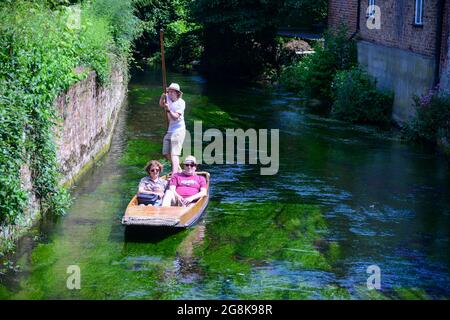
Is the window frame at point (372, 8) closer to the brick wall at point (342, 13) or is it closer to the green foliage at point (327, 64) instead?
the brick wall at point (342, 13)

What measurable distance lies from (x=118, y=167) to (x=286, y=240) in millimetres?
5899

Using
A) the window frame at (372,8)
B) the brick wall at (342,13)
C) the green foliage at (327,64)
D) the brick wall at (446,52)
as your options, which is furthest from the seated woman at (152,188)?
the brick wall at (342,13)

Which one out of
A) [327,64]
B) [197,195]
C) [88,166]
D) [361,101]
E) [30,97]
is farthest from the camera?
[327,64]

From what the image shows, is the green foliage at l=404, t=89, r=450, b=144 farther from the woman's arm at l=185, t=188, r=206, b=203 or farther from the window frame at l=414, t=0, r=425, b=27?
the woman's arm at l=185, t=188, r=206, b=203

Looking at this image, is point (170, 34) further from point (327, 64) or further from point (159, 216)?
point (159, 216)

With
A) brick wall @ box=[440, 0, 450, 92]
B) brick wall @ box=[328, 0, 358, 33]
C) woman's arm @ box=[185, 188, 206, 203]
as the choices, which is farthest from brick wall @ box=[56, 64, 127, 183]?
→ brick wall @ box=[328, 0, 358, 33]

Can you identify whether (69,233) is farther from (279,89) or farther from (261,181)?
(279,89)

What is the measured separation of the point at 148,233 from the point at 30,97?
276cm

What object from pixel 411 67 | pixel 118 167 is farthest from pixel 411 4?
pixel 118 167

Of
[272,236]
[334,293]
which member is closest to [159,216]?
[272,236]

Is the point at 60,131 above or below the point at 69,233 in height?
above

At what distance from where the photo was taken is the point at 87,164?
15.5 m

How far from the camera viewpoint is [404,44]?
2133cm

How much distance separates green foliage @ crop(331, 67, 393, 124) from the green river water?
3.14 m
